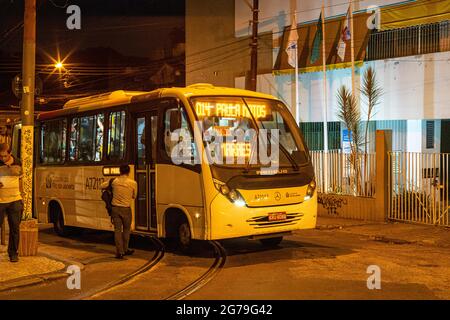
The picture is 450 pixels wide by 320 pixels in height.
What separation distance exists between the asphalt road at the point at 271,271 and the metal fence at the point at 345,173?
341 cm

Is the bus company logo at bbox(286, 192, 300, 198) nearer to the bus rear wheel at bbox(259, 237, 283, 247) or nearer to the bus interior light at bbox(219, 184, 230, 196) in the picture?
the bus interior light at bbox(219, 184, 230, 196)

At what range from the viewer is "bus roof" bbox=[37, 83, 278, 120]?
10.7 metres

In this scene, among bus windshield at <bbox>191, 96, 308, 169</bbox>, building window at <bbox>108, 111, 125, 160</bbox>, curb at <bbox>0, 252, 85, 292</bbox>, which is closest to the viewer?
curb at <bbox>0, 252, 85, 292</bbox>

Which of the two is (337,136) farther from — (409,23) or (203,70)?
(203,70)

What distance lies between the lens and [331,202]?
56.3 ft

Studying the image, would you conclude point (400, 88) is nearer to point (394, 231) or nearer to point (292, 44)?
point (292, 44)

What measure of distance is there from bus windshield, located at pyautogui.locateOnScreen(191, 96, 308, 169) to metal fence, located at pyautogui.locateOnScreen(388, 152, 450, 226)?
4.89m

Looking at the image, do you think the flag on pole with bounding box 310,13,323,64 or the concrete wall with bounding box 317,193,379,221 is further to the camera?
the flag on pole with bounding box 310,13,323,64

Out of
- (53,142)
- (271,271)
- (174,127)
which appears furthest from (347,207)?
(53,142)

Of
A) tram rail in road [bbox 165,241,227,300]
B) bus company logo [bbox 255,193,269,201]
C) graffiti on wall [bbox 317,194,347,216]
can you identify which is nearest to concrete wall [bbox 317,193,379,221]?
graffiti on wall [bbox 317,194,347,216]

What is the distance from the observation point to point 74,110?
13750 millimetres
